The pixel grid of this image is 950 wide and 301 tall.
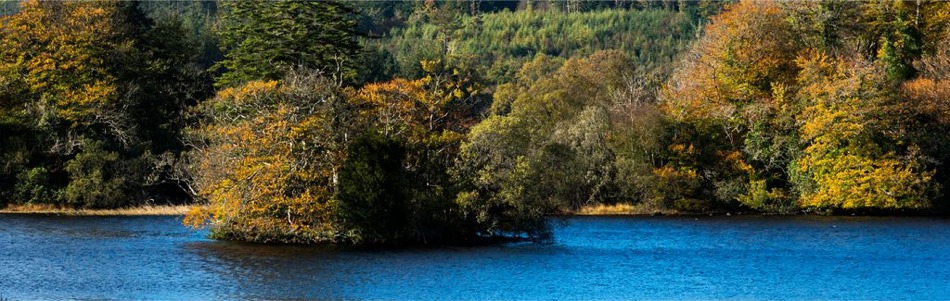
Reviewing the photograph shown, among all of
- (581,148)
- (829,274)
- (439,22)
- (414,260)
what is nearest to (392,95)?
(414,260)

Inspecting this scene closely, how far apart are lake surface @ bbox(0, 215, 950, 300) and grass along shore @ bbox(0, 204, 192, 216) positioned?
400 inches

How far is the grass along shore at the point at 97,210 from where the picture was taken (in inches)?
2731

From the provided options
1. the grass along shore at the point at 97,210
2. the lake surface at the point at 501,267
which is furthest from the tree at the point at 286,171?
the grass along shore at the point at 97,210

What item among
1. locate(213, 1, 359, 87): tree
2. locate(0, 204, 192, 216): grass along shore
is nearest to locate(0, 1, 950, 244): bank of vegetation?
locate(213, 1, 359, 87): tree

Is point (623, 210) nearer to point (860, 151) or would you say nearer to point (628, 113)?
point (628, 113)

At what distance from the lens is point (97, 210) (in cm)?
7100

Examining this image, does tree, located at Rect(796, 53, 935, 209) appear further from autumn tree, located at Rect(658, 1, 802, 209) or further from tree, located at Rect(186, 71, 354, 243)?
tree, located at Rect(186, 71, 354, 243)

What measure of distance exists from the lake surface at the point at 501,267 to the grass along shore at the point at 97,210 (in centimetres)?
1016

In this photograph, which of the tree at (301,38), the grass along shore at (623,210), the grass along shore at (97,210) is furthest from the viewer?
the grass along shore at (623,210)

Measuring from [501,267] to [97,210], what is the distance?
37.2 meters

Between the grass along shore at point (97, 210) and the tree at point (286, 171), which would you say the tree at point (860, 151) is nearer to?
the tree at point (286, 171)

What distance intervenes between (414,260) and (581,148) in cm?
3257

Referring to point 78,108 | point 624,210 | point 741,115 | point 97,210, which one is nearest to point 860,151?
point 741,115

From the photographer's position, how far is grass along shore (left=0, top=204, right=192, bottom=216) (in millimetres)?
69375
